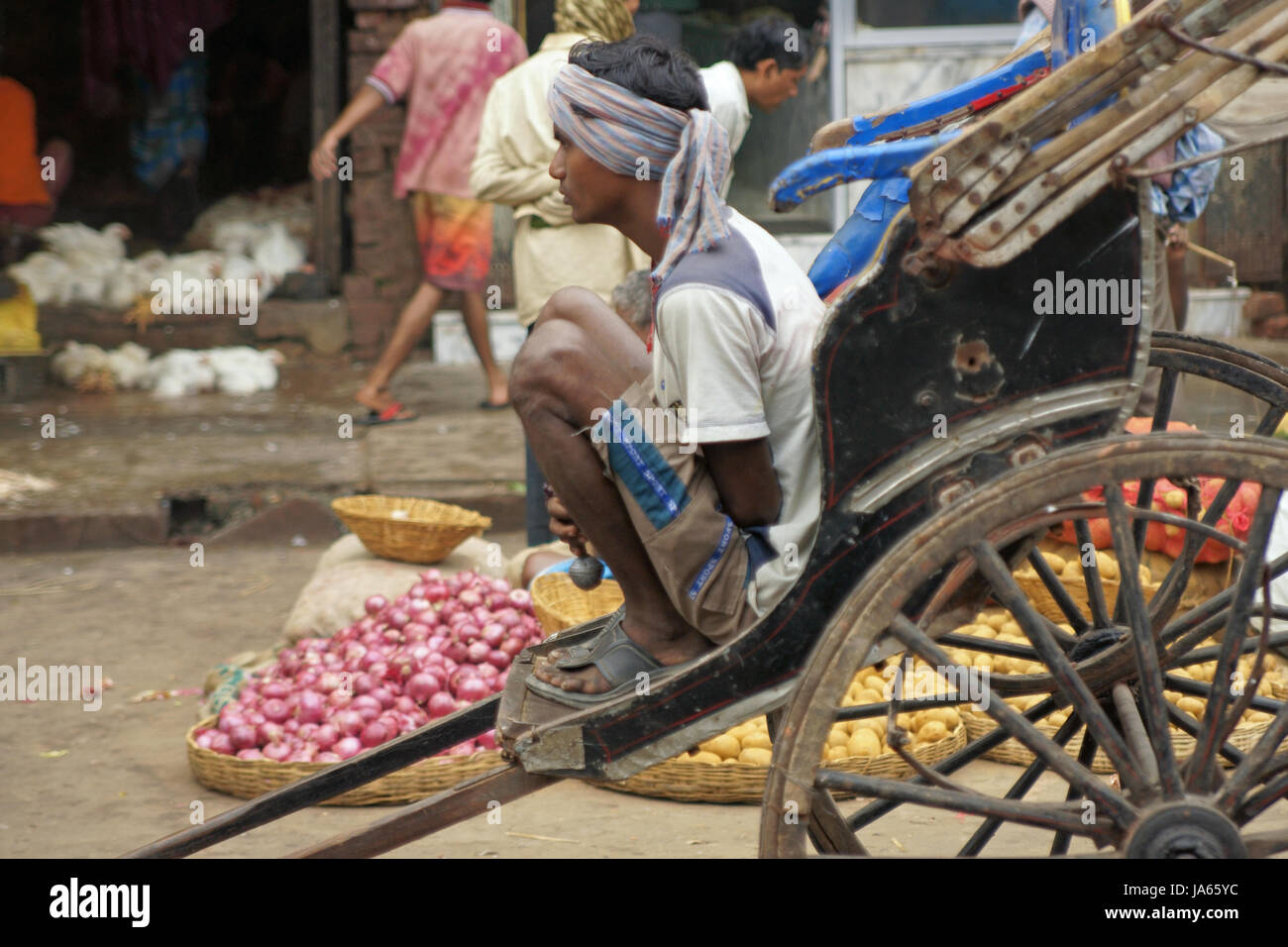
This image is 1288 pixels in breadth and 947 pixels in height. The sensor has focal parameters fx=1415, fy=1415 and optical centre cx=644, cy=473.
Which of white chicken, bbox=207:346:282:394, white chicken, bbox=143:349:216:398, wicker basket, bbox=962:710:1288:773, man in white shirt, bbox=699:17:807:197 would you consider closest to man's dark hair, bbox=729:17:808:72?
man in white shirt, bbox=699:17:807:197

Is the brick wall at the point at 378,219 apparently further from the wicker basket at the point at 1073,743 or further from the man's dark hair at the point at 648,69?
the man's dark hair at the point at 648,69

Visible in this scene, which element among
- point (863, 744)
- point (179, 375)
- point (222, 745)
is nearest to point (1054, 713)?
point (863, 744)

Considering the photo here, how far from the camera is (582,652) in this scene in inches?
95.1

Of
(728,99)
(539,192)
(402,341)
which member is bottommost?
(402,341)

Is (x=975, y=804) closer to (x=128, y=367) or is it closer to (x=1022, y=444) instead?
(x=1022, y=444)

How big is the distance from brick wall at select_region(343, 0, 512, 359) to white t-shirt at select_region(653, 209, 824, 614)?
6.10 m

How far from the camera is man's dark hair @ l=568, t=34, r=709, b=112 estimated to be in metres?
2.25

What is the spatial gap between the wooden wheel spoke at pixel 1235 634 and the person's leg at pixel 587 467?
775 millimetres

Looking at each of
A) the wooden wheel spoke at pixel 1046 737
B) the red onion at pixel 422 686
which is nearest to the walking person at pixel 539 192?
the red onion at pixel 422 686

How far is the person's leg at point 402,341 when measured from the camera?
6883 mm

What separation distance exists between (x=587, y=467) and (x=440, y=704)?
6.09 ft

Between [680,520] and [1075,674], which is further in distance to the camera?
[680,520]
